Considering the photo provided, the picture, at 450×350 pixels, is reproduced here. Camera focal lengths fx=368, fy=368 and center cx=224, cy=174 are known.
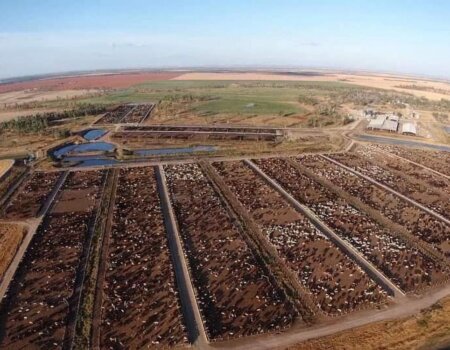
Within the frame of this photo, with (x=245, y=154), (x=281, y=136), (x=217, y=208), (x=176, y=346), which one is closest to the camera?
(x=176, y=346)

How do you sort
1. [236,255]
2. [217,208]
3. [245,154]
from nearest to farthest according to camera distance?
1. [236,255]
2. [217,208]
3. [245,154]

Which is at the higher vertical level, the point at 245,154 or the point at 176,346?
the point at 245,154

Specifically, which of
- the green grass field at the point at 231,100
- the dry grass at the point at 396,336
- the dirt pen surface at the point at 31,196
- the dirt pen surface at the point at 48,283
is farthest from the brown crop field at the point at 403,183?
the green grass field at the point at 231,100

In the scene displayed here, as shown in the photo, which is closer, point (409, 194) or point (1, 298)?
point (1, 298)

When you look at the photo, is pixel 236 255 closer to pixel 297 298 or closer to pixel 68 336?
pixel 297 298

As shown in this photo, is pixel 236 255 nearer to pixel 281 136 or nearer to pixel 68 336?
pixel 68 336

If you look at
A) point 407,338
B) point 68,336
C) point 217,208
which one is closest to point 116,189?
point 217,208

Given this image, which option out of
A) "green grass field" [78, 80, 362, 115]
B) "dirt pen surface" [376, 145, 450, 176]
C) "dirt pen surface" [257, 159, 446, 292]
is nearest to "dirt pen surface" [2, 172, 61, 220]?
"dirt pen surface" [257, 159, 446, 292]
